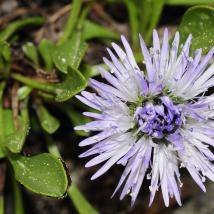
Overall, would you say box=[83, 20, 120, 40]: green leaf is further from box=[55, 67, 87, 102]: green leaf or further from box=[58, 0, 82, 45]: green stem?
box=[55, 67, 87, 102]: green leaf

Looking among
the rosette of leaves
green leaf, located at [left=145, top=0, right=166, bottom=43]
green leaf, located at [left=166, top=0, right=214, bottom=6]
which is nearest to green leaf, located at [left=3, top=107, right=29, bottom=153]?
the rosette of leaves

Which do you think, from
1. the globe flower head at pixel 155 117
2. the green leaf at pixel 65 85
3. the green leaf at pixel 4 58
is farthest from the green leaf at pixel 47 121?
the globe flower head at pixel 155 117

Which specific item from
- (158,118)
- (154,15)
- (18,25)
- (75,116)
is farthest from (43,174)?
(154,15)

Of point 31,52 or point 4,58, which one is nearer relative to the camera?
point 4,58

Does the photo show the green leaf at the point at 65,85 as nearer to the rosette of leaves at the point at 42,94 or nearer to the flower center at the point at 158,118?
the rosette of leaves at the point at 42,94

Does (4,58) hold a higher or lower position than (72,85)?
lower

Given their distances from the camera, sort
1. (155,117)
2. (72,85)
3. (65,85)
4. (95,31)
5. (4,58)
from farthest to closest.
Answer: (95,31)
(4,58)
(65,85)
(72,85)
(155,117)

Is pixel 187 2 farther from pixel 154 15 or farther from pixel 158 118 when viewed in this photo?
pixel 158 118
